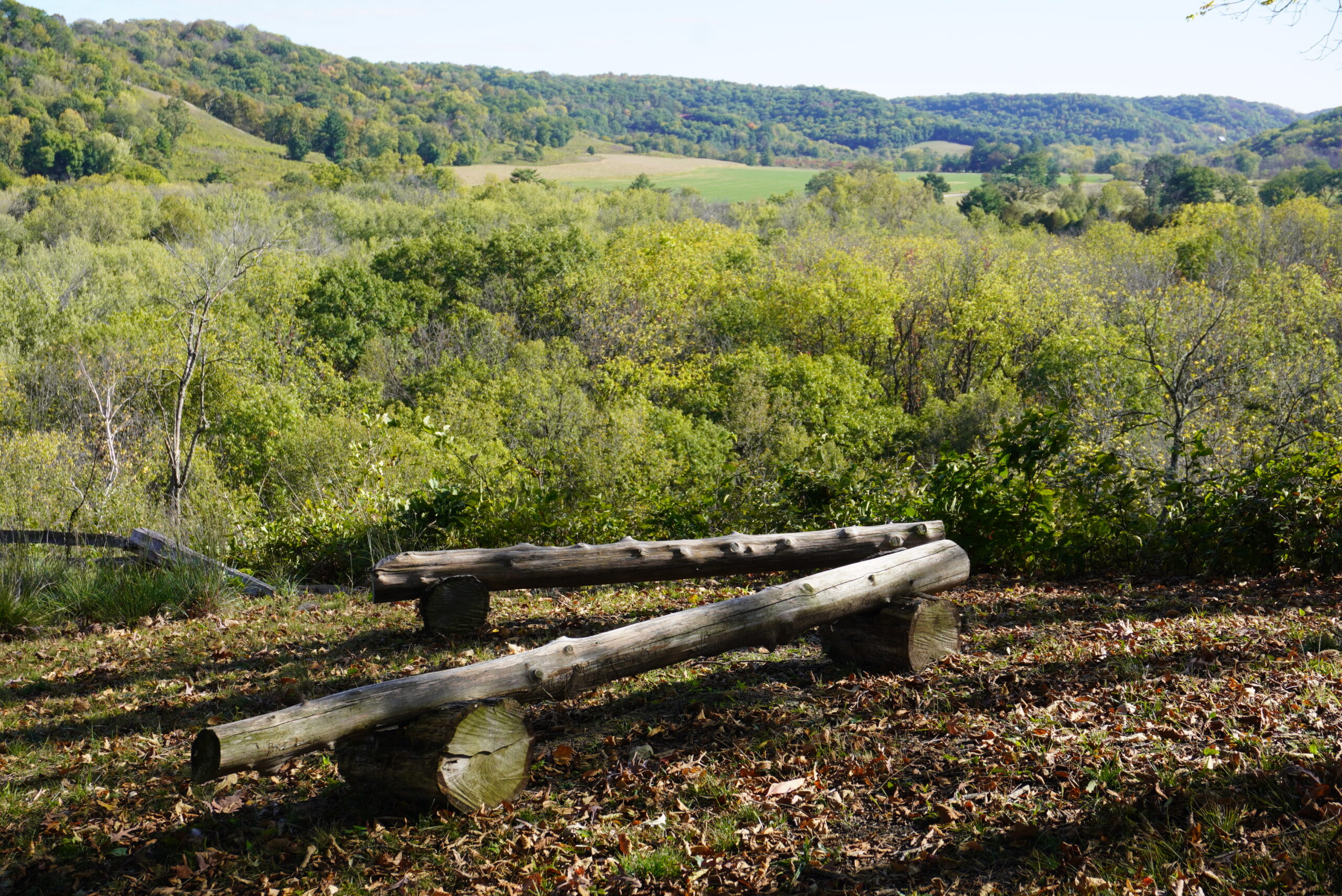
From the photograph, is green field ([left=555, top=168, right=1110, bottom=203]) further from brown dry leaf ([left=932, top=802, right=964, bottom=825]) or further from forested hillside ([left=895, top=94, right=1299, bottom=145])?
brown dry leaf ([left=932, top=802, right=964, bottom=825])

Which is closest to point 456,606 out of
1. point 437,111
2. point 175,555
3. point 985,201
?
point 175,555

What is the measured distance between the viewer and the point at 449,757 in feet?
12.1

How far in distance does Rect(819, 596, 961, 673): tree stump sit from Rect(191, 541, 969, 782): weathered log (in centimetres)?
11

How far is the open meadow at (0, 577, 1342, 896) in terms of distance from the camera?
3.28 meters

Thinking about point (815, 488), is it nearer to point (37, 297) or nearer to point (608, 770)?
point (608, 770)

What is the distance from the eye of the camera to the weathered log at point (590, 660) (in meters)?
3.34

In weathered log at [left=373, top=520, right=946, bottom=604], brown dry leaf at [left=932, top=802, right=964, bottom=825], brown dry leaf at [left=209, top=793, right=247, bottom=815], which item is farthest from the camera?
weathered log at [left=373, top=520, right=946, bottom=604]

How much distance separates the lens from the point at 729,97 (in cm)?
17775

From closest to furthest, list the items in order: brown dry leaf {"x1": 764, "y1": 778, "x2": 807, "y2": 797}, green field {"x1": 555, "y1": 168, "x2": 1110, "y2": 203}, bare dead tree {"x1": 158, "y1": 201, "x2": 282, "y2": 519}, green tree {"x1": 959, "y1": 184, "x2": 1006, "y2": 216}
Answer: brown dry leaf {"x1": 764, "y1": 778, "x2": 807, "y2": 797} → bare dead tree {"x1": 158, "y1": 201, "x2": 282, "y2": 519} → green tree {"x1": 959, "y1": 184, "x2": 1006, "y2": 216} → green field {"x1": 555, "y1": 168, "x2": 1110, "y2": 203}

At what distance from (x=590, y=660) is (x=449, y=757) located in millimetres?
756

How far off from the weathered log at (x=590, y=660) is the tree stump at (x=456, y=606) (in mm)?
2200

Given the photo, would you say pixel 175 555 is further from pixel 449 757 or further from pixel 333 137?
pixel 333 137

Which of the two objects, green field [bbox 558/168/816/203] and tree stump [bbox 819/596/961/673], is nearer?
tree stump [bbox 819/596/961/673]

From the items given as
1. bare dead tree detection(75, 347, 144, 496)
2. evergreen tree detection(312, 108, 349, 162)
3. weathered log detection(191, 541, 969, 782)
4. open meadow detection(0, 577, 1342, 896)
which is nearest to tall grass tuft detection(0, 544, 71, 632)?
open meadow detection(0, 577, 1342, 896)
